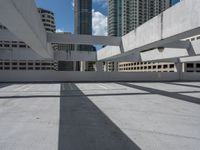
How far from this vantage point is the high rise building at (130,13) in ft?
162

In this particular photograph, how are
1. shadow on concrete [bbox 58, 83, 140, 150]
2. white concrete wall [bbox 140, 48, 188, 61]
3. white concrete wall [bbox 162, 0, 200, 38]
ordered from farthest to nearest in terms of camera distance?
1. white concrete wall [bbox 140, 48, 188, 61]
2. white concrete wall [bbox 162, 0, 200, 38]
3. shadow on concrete [bbox 58, 83, 140, 150]

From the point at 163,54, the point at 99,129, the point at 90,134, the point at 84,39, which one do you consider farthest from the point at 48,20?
the point at 90,134

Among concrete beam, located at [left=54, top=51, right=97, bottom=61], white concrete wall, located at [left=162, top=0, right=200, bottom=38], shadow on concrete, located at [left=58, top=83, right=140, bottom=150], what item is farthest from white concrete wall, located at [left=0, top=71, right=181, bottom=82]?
shadow on concrete, located at [left=58, top=83, right=140, bottom=150]

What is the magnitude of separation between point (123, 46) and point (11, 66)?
72.5m

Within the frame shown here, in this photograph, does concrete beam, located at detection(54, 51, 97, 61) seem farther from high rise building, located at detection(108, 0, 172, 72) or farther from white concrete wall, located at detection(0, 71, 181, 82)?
high rise building, located at detection(108, 0, 172, 72)

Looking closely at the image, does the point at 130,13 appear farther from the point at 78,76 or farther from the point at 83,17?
the point at 83,17

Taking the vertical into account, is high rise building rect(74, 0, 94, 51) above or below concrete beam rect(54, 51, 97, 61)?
above

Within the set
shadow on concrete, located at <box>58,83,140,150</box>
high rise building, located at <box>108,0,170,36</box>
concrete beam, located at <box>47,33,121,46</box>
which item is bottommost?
shadow on concrete, located at <box>58,83,140,150</box>

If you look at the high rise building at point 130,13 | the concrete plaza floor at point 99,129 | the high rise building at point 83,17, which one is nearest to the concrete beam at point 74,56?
the concrete plaza floor at point 99,129

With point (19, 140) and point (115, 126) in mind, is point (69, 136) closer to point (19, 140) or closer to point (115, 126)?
point (19, 140)

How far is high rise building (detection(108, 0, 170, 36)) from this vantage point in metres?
49.4

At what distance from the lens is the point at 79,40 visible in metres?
15.9

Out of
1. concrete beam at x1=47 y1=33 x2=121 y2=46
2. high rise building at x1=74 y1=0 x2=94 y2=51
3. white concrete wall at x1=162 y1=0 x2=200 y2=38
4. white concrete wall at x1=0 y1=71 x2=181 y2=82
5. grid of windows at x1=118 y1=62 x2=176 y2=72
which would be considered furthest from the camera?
high rise building at x1=74 y1=0 x2=94 y2=51

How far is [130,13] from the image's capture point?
5572 centimetres
